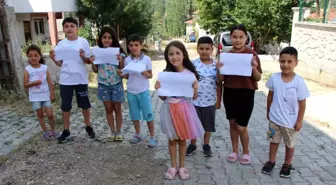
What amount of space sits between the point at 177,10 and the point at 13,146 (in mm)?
60880

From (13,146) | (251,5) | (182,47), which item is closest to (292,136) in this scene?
(182,47)

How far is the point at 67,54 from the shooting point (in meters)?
4.13

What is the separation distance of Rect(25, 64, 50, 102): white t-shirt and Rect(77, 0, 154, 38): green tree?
43.3 ft

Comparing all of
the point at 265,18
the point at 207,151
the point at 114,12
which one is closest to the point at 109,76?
the point at 207,151

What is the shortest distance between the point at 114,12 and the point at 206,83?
1434 centimetres

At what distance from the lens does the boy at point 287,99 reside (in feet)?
10.5

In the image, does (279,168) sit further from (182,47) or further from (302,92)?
(182,47)

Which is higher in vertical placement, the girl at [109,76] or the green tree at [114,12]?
the green tree at [114,12]

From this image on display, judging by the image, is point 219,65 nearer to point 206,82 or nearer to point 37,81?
point 206,82

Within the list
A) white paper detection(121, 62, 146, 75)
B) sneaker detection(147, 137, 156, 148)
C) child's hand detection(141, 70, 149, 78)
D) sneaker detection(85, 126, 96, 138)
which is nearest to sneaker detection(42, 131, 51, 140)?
sneaker detection(85, 126, 96, 138)

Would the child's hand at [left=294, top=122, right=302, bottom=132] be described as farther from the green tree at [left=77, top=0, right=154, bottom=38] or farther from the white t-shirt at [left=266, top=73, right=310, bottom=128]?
the green tree at [left=77, top=0, right=154, bottom=38]

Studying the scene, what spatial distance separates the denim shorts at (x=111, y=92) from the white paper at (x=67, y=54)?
0.49 m

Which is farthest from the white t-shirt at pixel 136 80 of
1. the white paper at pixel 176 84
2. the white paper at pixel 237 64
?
the white paper at pixel 237 64

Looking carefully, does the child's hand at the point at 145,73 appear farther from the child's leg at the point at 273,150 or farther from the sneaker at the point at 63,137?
the child's leg at the point at 273,150
